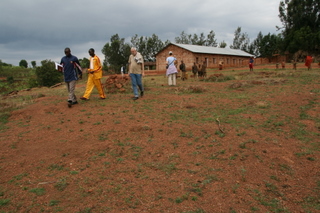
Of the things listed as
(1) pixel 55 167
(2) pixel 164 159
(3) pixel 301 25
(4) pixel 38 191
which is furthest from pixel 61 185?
(3) pixel 301 25

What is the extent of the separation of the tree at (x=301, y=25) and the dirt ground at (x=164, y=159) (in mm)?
40197

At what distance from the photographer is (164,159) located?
163 inches

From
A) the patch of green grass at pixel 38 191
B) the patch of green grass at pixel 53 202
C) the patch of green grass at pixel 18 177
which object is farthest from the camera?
the patch of green grass at pixel 18 177

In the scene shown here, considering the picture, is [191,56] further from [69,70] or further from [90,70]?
[69,70]

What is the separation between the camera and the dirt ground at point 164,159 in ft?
10.2

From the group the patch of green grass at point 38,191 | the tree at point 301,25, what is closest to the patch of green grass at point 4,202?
the patch of green grass at point 38,191

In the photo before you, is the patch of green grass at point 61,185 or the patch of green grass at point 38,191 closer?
the patch of green grass at point 38,191

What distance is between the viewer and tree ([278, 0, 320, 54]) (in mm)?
40625

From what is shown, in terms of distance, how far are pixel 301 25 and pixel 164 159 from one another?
168 ft

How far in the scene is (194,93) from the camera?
977cm

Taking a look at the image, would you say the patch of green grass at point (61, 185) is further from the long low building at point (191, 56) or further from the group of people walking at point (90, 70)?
the long low building at point (191, 56)

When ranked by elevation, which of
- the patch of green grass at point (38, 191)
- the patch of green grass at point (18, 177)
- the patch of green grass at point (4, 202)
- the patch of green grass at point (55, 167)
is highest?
the patch of green grass at point (55, 167)

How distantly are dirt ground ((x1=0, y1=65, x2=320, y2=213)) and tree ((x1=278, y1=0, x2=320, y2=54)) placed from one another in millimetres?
40197

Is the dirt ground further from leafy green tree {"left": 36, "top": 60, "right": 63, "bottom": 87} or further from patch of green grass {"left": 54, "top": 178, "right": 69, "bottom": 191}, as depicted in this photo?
leafy green tree {"left": 36, "top": 60, "right": 63, "bottom": 87}
